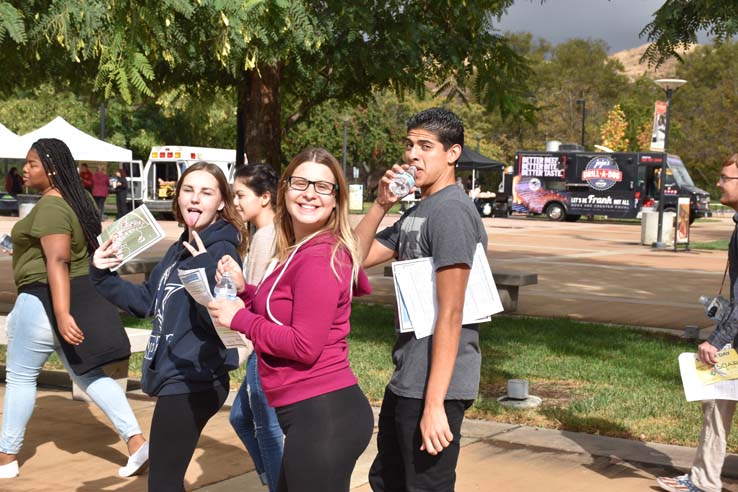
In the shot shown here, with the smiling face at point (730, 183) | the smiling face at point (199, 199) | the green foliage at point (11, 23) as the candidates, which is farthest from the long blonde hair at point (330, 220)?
the green foliage at point (11, 23)

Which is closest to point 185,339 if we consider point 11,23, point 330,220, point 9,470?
point 330,220

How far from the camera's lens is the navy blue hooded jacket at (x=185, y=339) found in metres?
3.76

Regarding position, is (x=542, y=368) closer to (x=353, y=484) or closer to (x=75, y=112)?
(x=353, y=484)

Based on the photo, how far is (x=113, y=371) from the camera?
6367 millimetres

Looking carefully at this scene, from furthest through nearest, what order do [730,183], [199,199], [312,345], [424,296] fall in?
[730,183]
[199,199]
[424,296]
[312,345]

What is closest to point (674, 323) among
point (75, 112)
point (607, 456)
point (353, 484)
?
point (607, 456)

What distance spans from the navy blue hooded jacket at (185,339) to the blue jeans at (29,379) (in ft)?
5.14

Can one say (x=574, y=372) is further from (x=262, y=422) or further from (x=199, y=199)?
(x=199, y=199)

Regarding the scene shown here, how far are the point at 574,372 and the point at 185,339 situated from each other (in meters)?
5.05

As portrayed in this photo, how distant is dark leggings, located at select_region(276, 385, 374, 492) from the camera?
2990mm

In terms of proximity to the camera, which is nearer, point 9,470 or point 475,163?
point 9,470

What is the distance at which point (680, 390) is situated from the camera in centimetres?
752

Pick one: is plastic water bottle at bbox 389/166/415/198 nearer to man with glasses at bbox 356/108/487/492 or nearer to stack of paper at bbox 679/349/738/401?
man with glasses at bbox 356/108/487/492

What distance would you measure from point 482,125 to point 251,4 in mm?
62973
